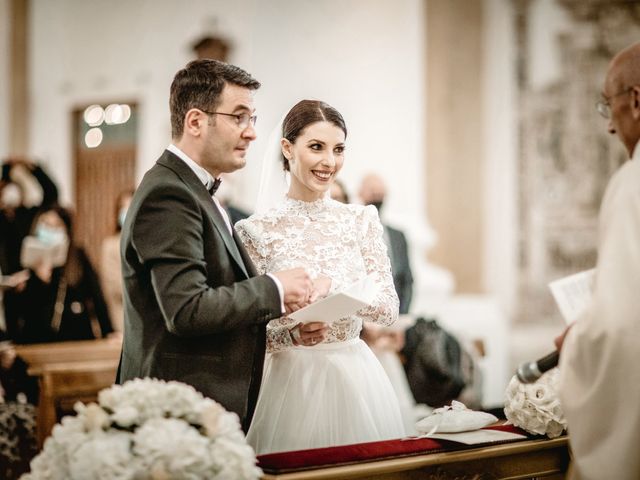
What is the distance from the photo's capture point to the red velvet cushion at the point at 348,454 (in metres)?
2.66

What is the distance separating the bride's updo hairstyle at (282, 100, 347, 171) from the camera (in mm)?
3248

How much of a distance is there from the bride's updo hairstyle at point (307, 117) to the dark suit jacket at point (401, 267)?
6.97ft

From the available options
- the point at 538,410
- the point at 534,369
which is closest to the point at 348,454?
the point at 534,369

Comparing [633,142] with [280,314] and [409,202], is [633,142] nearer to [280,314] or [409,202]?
[280,314]

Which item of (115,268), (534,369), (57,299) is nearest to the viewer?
Answer: (534,369)

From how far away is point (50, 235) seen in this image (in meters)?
6.61

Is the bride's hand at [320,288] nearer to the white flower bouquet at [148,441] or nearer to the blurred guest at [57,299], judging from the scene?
the white flower bouquet at [148,441]

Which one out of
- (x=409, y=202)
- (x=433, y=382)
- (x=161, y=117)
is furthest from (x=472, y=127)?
(x=433, y=382)

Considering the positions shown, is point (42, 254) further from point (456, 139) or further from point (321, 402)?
point (456, 139)

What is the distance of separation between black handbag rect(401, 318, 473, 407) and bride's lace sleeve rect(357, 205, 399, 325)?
2181mm

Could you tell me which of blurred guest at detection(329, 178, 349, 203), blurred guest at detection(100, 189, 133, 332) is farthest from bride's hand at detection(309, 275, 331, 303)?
blurred guest at detection(100, 189, 133, 332)

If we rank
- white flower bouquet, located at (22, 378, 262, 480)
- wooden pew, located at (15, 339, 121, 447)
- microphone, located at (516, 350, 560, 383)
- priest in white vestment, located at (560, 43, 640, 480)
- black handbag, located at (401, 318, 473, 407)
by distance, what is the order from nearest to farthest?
1. white flower bouquet, located at (22, 378, 262, 480)
2. priest in white vestment, located at (560, 43, 640, 480)
3. microphone, located at (516, 350, 560, 383)
4. wooden pew, located at (15, 339, 121, 447)
5. black handbag, located at (401, 318, 473, 407)

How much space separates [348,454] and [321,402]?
0.39 m

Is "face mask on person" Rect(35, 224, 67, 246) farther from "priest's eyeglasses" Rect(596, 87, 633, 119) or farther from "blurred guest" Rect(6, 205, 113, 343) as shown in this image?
"priest's eyeglasses" Rect(596, 87, 633, 119)
